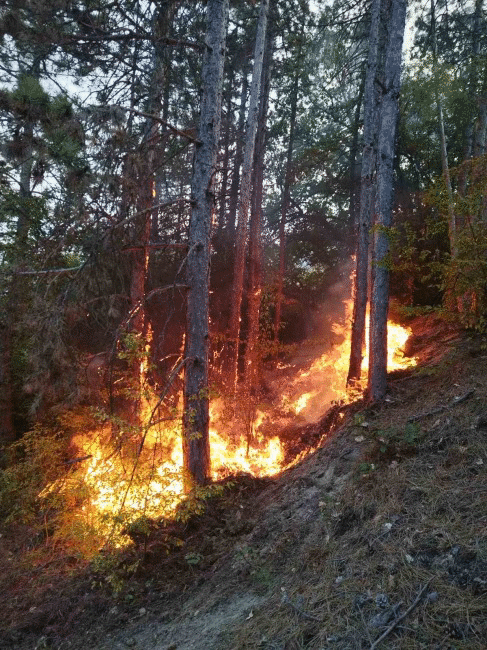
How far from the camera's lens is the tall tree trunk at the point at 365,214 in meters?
10.6

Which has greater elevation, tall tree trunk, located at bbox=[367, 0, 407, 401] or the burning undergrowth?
tall tree trunk, located at bbox=[367, 0, 407, 401]

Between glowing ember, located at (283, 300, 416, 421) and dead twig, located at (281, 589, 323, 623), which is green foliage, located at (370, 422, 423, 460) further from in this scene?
glowing ember, located at (283, 300, 416, 421)

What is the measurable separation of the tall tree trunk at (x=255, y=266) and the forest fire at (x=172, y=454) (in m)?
0.82

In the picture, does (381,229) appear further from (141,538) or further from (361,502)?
(141,538)

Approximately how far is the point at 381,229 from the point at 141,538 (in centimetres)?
593

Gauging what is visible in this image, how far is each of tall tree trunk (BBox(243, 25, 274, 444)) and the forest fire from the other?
2.68 feet

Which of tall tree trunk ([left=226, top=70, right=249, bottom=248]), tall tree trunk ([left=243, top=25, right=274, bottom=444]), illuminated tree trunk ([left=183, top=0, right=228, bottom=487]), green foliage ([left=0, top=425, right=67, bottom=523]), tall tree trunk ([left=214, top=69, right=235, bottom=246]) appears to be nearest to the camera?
illuminated tree trunk ([left=183, top=0, right=228, bottom=487])

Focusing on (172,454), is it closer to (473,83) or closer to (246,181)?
(246,181)

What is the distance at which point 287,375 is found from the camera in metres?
15.7

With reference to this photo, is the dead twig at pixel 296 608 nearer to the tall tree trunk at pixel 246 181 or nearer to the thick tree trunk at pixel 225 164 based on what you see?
the tall tree trunk at pixel 246 181

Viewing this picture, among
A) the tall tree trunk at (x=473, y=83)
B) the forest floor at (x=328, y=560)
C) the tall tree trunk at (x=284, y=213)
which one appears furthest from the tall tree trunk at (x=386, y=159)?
Answer: the tall tree trunk at (x=284, y=213)

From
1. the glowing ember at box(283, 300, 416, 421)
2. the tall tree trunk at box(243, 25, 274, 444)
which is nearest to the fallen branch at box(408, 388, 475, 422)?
the glowing ember at box(283, 300, 416, 421)

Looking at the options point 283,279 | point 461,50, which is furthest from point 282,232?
point 461,50

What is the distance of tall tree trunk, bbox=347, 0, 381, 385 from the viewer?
34.8ft
